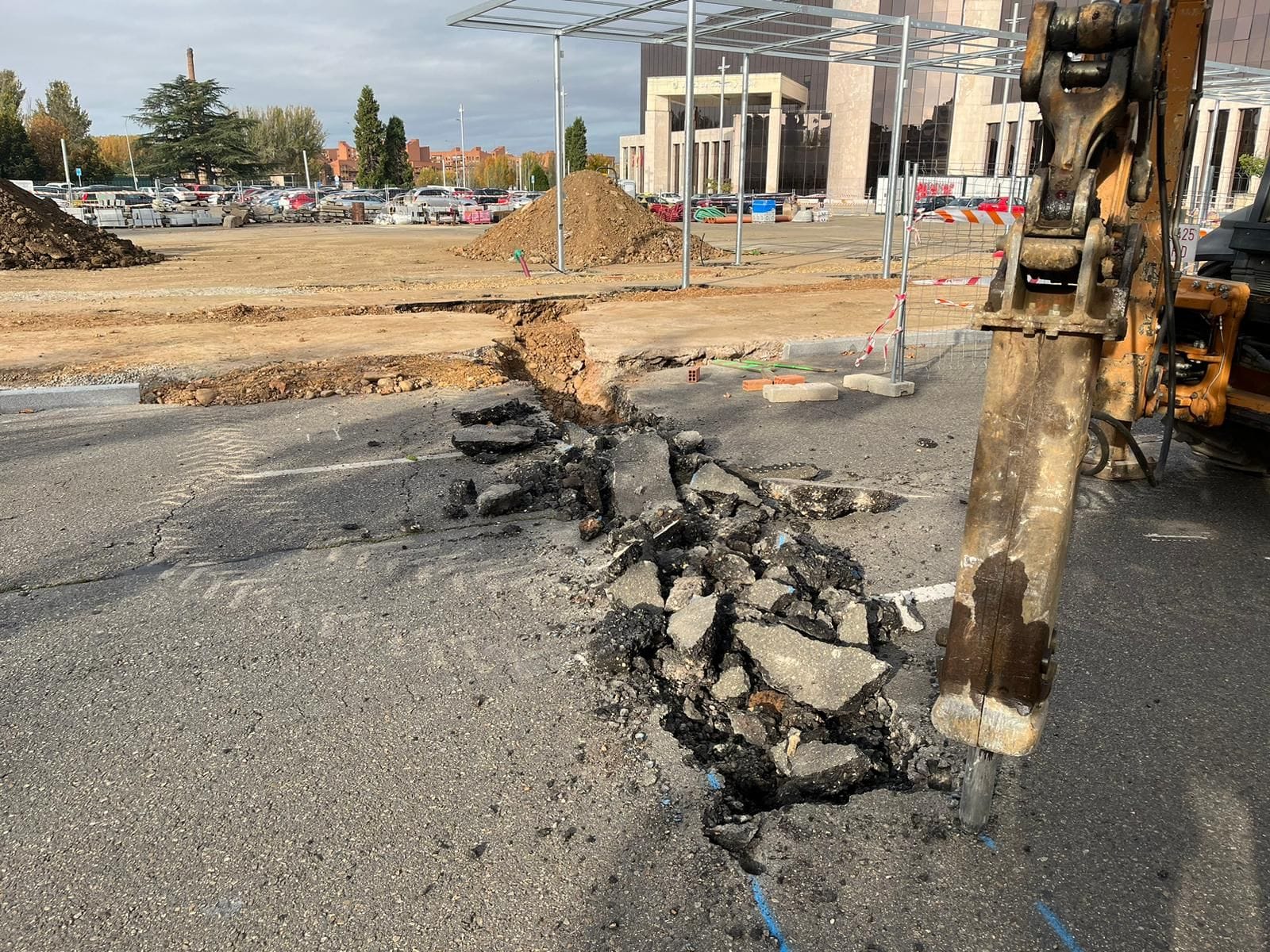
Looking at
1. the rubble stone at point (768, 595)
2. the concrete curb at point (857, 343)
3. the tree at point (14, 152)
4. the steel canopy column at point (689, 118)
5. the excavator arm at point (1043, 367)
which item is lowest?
the rubble stone at point (768, 595)

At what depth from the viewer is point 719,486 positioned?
5719 millimetres

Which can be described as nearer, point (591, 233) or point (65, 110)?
point (591, 233)

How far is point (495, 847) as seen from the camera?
2.81 metres

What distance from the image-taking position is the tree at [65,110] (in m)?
80.9

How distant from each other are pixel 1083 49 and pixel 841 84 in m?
73.7

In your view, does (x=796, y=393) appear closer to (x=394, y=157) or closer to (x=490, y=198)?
(x=490, y=198)

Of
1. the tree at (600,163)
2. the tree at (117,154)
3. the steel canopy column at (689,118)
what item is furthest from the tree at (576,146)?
the steel canopy column at (689,118)

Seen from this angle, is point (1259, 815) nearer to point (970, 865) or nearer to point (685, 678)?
point (970, 865)

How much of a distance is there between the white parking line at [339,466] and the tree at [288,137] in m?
93.4

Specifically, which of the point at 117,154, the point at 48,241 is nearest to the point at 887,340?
the point at 48,241

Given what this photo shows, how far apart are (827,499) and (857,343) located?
6619mm

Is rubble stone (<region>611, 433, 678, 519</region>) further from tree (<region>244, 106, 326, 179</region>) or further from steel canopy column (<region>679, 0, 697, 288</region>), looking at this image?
tree (<region>244, 106, 326, 179</region>)

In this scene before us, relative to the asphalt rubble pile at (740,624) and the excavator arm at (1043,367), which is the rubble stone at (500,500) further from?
the excavator arm at (1043,367)

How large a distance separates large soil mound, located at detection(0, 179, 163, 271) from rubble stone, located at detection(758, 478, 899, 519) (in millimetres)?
23425
